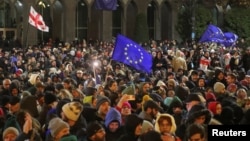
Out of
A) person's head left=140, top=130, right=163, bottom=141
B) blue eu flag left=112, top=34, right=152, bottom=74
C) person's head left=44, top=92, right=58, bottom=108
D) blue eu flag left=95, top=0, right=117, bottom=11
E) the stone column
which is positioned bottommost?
person's head left=140, top=130, right=163, bottom=141

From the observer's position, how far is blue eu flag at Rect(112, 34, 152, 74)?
14087 mm

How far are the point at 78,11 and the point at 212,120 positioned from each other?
35164mm

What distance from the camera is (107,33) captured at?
42344 millimetres

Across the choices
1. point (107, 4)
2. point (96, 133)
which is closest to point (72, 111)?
point (96, 133)

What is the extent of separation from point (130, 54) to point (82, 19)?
28518 millimetres

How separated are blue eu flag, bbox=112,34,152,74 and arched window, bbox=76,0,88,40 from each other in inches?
1090

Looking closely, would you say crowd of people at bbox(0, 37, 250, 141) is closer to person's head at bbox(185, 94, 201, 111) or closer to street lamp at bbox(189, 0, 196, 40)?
person's head at bbox(185, 94, 201, 111)

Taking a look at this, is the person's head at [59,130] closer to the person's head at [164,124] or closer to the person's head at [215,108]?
the person's head at [164,124]

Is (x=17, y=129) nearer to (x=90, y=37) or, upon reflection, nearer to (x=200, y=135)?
(x=200, y=135)

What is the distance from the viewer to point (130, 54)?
46.7ft

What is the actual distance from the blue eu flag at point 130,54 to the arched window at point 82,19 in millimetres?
27695

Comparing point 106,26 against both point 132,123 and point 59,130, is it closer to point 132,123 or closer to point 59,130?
point 132,123

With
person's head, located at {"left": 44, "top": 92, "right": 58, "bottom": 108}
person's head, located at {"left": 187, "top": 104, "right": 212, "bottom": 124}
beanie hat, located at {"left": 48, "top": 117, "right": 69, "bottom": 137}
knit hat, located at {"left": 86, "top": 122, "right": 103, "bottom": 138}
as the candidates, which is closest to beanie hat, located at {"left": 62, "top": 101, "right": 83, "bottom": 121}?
beanie hat, located at {"left": 48, "top": 117, "right": 69, "bottom": 137}

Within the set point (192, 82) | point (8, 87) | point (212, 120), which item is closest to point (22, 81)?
point (8, 87)
